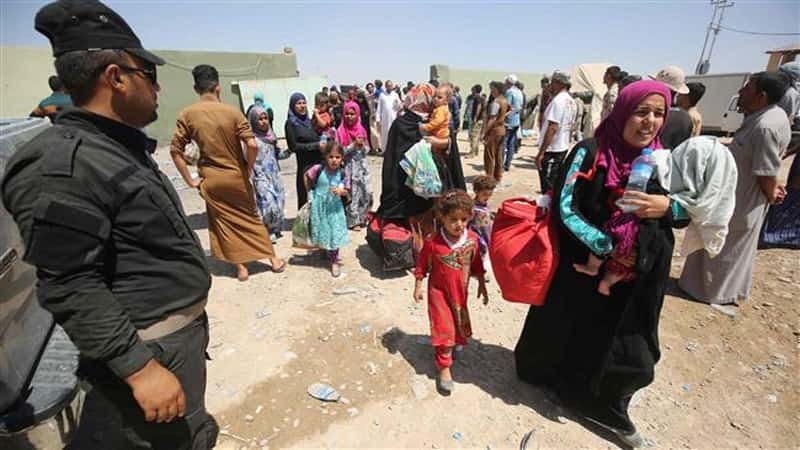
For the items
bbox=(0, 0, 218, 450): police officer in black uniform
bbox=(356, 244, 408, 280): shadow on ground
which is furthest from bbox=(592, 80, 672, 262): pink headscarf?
bbox=(356, 244, 408, 280): shadow on ground

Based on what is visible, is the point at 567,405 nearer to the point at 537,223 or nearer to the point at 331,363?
the point at 537,223

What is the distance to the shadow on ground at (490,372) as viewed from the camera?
250cm

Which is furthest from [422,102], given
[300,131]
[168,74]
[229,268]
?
[168,74]

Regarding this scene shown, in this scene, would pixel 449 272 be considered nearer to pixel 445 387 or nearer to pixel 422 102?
pixel 445 387

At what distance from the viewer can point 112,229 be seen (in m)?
1.23

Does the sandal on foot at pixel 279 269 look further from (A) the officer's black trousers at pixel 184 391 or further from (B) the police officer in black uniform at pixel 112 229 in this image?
(B) the police officer in black uniform at pixel 112 229

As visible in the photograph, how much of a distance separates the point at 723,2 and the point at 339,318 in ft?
153

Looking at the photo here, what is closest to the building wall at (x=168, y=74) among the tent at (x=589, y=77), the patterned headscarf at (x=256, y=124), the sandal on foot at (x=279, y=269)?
the patterned headscarf at (x=256, y=124)

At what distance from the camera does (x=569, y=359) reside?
243 centimetres

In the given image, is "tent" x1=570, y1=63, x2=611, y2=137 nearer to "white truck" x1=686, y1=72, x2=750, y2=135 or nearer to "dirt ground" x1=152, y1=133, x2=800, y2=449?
"white truck" x1=686, y1=72, x2=750, y2=135

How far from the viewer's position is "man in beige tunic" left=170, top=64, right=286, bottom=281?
353 cm

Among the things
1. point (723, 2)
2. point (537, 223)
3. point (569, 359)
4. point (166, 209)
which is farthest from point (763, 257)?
point (723, 2)

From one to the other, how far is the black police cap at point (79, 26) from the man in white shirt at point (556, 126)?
4874 mm

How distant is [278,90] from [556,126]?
36.4ft
